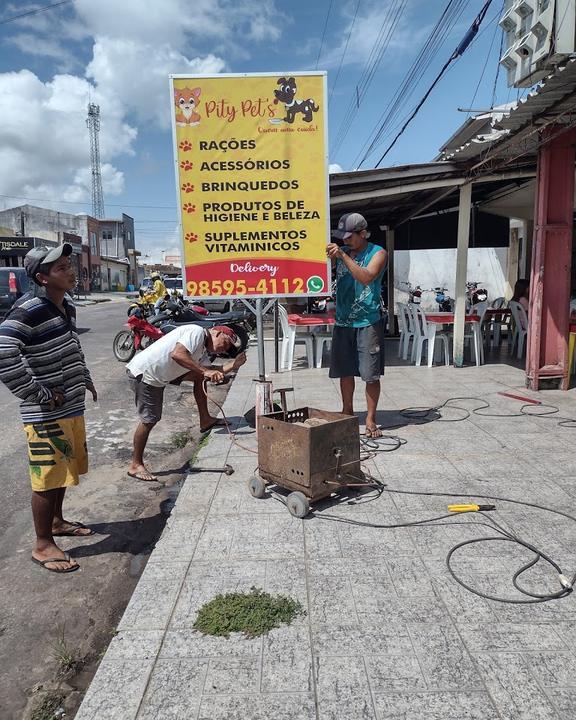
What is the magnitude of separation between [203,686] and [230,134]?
14.6 feet

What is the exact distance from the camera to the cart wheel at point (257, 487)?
384cm

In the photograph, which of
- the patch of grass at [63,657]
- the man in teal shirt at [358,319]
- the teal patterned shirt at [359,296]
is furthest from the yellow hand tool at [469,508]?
the patch of grass at [63,657]

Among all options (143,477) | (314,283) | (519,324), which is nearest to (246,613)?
(143,477)

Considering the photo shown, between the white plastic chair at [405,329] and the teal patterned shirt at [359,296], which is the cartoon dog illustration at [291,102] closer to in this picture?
the teal patterned shirt at [359,296]

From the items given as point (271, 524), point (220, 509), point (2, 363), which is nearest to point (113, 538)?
point (220, 509)

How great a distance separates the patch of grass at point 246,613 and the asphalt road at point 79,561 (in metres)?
0.59

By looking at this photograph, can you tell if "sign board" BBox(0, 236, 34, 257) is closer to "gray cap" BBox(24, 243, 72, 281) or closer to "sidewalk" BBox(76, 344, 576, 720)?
"sidewalk" BBox(76, 344, 576, 720)

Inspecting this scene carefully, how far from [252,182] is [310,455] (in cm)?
284

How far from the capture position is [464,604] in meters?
2.57

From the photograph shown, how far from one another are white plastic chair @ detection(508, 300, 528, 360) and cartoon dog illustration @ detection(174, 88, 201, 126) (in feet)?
22.9

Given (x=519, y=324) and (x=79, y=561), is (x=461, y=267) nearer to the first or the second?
(x=519, y=324)

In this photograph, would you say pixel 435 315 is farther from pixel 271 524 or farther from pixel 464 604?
pixel 464 604

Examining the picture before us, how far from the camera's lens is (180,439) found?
605cm

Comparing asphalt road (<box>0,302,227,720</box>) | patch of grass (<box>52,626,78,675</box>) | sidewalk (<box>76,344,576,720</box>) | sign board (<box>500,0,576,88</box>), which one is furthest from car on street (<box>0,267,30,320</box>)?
patch of grass (<box>52,626,78,675</box>)
